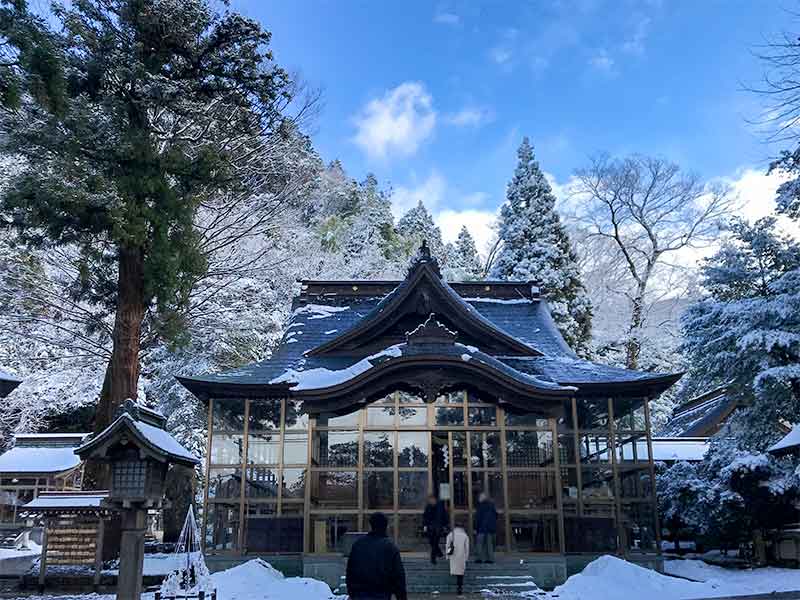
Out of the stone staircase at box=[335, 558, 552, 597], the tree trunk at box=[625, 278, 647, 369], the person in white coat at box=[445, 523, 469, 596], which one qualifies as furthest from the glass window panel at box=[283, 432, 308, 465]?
the tree trunk at box=[625, 278, 647, 369]

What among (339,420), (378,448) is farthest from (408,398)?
(339,420)

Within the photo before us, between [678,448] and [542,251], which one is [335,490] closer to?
[678,448]

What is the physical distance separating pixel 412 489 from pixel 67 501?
6.88 meters

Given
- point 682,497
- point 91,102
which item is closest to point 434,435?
point 682,497

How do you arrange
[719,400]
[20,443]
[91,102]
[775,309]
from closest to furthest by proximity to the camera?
[775,309]
[91,102]
[20,443]
[719,400]

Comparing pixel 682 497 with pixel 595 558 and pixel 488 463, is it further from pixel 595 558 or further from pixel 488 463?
pixel 488 463

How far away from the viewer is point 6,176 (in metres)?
19.6

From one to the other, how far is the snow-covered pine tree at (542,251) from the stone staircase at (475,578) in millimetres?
15467

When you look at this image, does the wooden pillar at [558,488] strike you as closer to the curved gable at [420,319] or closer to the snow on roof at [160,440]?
the curved gable at [420,319]

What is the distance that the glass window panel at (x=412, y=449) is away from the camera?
14.6 metres

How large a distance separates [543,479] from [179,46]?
13685 millimetres

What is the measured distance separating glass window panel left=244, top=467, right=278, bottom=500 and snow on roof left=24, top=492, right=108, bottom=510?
3.23 meters

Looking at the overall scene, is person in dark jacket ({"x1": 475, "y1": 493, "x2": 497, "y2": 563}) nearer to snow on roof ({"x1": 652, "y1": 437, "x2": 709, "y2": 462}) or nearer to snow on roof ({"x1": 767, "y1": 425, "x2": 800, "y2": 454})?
snow on roof ({"x1": 767, "y1": 425, "x2": 800, "y2": 454})

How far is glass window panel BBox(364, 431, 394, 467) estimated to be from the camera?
1466 cm
